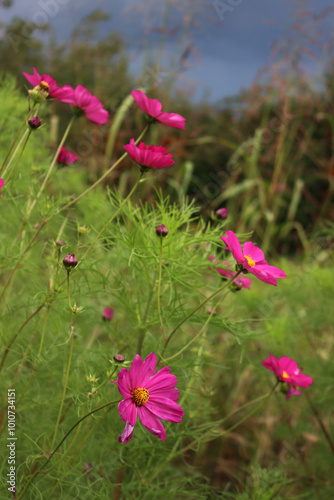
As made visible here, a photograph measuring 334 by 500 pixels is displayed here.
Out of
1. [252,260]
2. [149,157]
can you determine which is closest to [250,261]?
[252,260]

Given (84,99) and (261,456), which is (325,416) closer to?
(261,456)

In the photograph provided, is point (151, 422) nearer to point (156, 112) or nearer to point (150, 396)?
point (150, 396)

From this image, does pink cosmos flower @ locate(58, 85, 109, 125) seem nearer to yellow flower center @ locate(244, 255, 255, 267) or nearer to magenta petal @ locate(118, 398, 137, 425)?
yellow flower center @ locate(244, 255, 255, 267)

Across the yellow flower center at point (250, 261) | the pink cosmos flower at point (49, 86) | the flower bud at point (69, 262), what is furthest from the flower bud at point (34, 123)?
the yellow flower center at point (250, 261)

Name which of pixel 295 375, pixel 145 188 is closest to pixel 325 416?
pixel 295 375

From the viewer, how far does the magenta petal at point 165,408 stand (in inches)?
18.9

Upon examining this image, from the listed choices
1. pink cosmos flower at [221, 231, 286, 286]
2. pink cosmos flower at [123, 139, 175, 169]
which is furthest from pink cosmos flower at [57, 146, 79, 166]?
pink cosmos flower at [221, 231, 286, 286]

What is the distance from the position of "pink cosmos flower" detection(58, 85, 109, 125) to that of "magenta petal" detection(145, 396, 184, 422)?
1.43ft

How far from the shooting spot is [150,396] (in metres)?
0.50

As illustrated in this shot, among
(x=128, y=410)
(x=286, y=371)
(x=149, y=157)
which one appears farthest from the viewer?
(x=286, y=371)

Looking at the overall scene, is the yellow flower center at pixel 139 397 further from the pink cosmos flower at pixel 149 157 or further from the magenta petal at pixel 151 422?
the pink cosmos flower at pixel 149 157

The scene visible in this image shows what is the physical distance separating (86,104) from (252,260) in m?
0.37

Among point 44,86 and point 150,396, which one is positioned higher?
point 44,86

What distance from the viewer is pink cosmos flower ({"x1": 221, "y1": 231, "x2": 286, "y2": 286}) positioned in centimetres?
52
